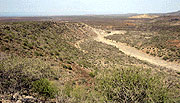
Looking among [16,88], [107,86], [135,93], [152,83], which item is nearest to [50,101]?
[16,88]

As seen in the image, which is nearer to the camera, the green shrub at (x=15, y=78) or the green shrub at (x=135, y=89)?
the green shrub at (x=135, y=89)

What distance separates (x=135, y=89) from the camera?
17.6 ft

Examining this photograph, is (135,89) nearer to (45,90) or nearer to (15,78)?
(45,90)

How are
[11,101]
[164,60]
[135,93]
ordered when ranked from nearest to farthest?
[11,101]
[135,93]
[164,60]

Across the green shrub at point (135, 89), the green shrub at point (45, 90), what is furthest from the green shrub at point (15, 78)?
the green shrub at point (135, 89)

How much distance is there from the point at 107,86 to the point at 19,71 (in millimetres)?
5873

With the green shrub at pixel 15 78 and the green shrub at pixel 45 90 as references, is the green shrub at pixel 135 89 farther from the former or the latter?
the green shrub at pixel 15 78

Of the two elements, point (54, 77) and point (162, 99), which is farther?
point (54, 77)

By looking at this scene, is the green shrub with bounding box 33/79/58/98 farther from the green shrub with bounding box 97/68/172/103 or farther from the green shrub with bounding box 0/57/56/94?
the green shrub with bounding box 97/68/172/103

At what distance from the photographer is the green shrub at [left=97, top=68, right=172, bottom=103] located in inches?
213

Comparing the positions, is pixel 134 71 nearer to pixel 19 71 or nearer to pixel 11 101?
pixel 11 101

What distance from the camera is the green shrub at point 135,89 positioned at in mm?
5402

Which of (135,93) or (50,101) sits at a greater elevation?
(135,93)

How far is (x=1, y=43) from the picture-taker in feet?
42.8
